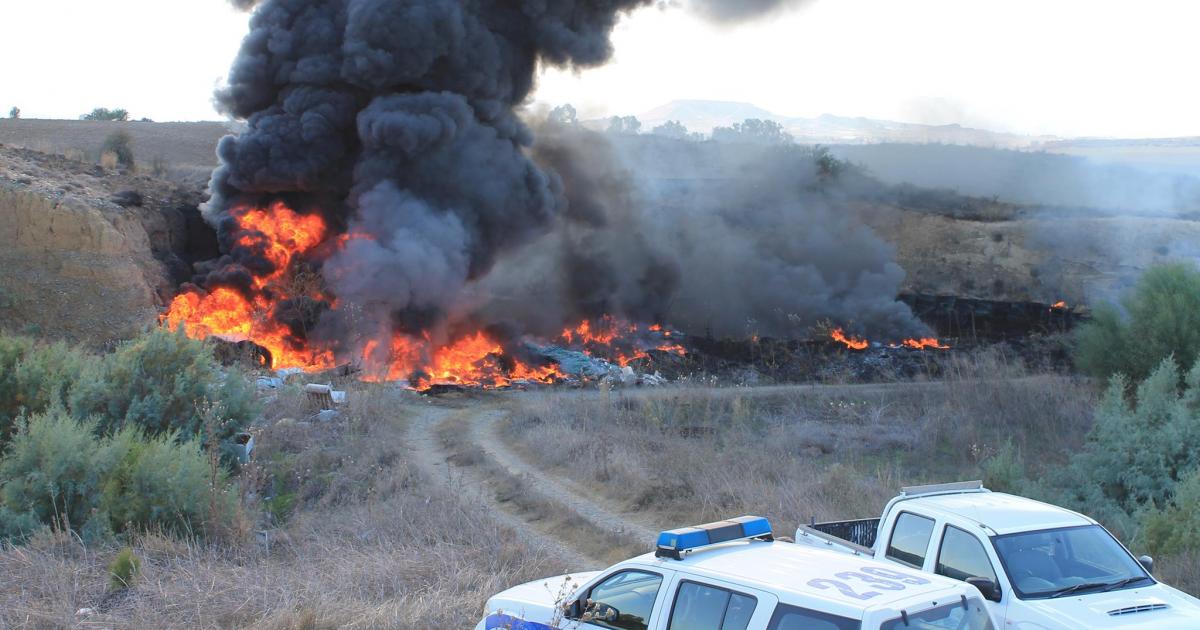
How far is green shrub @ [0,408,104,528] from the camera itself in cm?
1032

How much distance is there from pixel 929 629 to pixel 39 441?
9.90 m

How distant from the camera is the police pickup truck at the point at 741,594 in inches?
180

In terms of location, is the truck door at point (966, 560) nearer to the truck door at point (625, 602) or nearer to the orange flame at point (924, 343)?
the truck door at point (625, 602)

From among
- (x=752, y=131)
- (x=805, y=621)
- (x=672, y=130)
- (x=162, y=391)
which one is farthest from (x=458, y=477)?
(x=752, y=131)

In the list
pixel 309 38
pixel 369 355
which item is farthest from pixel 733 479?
pixel 309 38

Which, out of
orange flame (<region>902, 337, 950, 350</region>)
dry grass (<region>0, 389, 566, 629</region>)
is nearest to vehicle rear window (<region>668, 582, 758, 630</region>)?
dry grass (<region>0, 389, 566, 629</region>)

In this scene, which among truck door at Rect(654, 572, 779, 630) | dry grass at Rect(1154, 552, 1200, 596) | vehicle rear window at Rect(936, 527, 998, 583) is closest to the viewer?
truck door at Rect(654, 572, 779, 630)

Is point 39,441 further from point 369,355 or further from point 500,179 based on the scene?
point 500,179

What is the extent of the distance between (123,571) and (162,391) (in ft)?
21.5

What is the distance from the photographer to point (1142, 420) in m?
14.5

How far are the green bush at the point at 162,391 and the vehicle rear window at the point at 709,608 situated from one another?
32.8ft

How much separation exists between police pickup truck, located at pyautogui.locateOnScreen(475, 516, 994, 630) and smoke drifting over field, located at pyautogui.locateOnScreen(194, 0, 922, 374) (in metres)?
20.7

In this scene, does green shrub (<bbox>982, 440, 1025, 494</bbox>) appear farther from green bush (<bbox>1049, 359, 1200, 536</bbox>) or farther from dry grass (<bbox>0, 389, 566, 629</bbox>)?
dry grass (<bbox>0, 389, 566, 629</bbox>)

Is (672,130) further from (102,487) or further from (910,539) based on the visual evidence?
(910,539)
